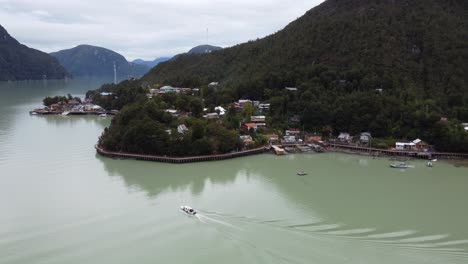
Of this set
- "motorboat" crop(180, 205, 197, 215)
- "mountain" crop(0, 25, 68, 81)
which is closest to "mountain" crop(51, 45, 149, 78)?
A: "mountain" crop(0, 25, 68, 81)

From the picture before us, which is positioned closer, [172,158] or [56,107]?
[172,158]

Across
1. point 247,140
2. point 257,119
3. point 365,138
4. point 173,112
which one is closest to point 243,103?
point 257,119

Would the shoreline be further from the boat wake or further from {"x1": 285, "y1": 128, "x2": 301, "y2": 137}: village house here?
the boat wake

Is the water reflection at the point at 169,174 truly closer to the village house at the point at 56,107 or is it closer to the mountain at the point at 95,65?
the village house at the point at 56,107

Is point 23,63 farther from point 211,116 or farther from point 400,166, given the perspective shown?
point 400,166

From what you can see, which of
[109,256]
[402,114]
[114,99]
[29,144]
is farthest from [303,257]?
[114,99]

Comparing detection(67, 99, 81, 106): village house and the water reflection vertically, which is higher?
detection(67, 99, 81, 106): village house

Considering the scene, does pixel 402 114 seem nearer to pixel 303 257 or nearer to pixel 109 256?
pixel 303 257
